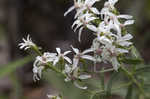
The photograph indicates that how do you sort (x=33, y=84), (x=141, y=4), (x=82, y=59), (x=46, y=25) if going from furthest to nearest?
(x=46, y=25) → (x=33, y=84) → (x=141, y=4) → (x=82, y=59)

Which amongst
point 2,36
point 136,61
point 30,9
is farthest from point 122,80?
point 30,9

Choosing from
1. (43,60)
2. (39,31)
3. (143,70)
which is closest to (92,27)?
(43,60)

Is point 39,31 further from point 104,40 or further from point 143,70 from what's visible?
point 104,40

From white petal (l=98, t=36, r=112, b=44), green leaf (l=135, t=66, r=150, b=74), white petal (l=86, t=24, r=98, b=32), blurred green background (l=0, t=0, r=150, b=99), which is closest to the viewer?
white petal (l=98, t=36, r=112, b=44)

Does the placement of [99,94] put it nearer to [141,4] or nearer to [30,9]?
[141,4]

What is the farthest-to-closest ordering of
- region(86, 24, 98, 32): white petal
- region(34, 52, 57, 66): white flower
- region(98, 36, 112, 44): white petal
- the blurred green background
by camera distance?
1. the blurred green background
2. region(34, 52, 57, 66): white flower
3. region(86, 24, 98, 32): white petal
4. region(98, 36, 112, 44): white petal

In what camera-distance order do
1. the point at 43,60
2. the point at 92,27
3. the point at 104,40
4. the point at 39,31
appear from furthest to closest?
the point at 39,31 < the point at 43,60 < the point at 92,27 < the point at 104,40

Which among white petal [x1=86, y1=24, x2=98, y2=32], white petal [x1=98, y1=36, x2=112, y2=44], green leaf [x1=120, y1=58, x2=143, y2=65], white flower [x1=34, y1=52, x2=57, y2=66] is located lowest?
green leaf [x1=120, y1=58, x2=143, y2=65]

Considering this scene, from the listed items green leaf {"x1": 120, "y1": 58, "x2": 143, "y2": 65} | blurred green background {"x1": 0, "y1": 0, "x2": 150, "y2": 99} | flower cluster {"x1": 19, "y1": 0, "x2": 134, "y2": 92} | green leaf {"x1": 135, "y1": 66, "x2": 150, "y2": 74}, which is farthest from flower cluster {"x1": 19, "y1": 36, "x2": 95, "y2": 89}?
blurred green background {"x1": 0, "y1": 0, "x2": 150, "y2": 99}

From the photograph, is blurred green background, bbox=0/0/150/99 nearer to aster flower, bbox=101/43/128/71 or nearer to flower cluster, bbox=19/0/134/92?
flower cluster, bbox=19/0/134/92
